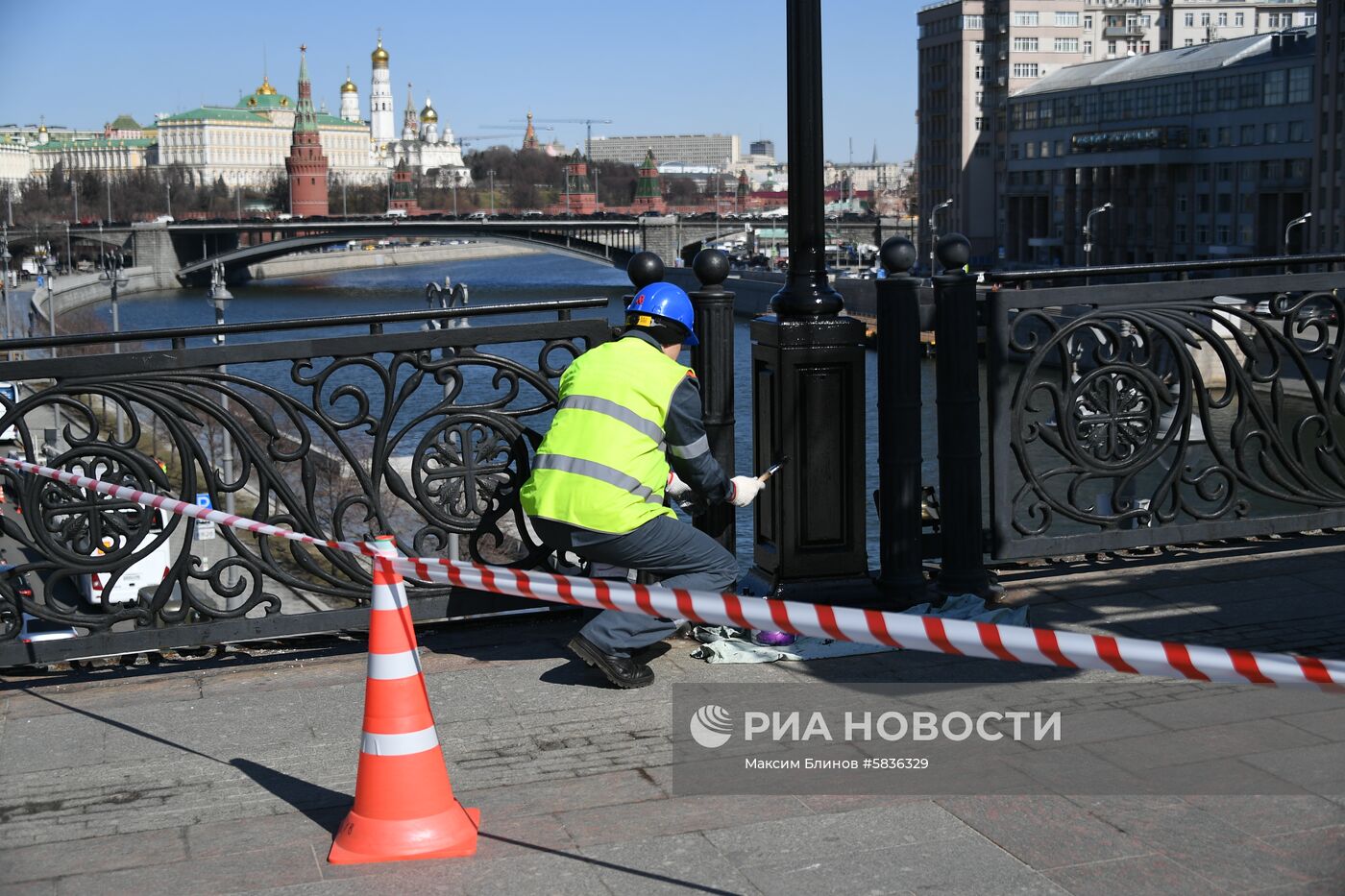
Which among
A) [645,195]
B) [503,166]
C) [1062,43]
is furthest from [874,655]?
[503,166]

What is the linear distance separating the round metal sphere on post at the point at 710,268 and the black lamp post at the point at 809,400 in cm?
23

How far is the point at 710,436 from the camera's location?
237 inches

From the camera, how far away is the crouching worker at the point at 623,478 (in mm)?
4945

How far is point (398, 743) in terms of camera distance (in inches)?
148

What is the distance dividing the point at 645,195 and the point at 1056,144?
188ft

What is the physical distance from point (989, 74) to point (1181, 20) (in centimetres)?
2051

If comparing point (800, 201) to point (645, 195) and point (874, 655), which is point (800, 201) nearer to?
point (874, 655)

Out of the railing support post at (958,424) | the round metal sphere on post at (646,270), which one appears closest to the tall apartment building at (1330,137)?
the railing support post at (958,424)

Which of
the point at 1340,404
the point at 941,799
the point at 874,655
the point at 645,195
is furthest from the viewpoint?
the point at 645,195

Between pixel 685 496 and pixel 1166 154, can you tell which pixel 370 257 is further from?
pixel 685 496

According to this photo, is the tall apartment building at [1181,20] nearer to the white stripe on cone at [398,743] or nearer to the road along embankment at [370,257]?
the road along embankment at [370,257]

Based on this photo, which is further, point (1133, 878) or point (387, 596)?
point (387, 596)

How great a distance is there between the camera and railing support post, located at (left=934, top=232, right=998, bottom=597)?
6.00 metres

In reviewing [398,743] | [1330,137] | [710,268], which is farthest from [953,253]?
[1330,137]
